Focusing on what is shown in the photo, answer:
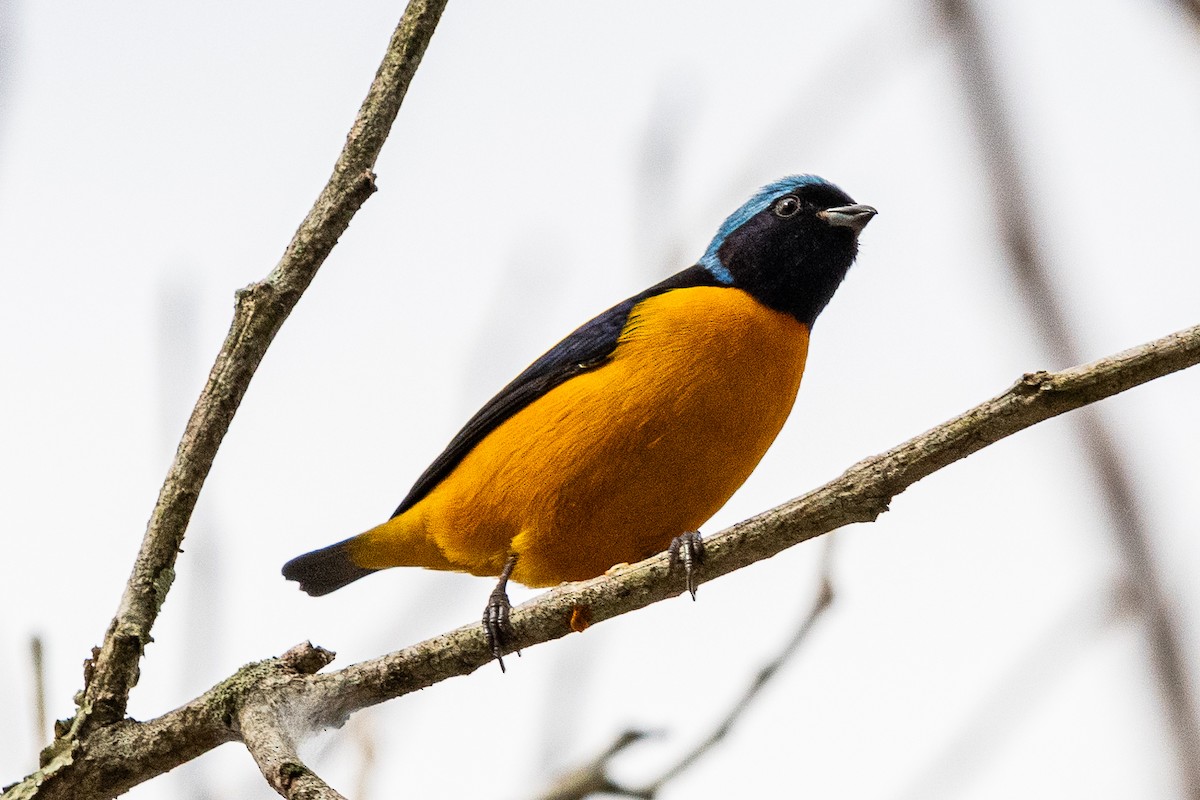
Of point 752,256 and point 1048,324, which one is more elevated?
point 752,256

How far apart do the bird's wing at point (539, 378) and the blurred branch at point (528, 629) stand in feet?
6.74

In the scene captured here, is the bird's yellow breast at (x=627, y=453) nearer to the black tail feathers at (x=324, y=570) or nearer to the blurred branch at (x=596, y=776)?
the black tail feathers at (x=324, y=570)

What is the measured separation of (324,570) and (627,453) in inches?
86.2

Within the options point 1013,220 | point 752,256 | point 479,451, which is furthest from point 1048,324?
point 752,256

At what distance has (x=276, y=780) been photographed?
286cm

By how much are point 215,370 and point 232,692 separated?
2.82ft

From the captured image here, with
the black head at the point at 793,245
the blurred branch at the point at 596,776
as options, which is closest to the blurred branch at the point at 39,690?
the blurred branch at the point at 596,776

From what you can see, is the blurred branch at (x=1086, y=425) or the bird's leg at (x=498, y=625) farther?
the bird's leg at (x=498, y=625)

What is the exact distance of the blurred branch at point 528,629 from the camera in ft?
9.55

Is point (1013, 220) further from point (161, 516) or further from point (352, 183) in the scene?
point (161, 516)

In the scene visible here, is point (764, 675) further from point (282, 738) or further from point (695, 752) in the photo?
point (282, 738)

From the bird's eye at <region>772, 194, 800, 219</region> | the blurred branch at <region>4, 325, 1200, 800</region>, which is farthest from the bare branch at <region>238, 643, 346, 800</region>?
the bird's eye at <region>772, 194, 800, 219</region>

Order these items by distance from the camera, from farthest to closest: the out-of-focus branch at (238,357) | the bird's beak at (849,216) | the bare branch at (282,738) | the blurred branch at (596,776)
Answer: the bird's beak at (849,216) → the out-of-focus branch at (238,357) → the blurred branch at (596,776) → the bare branch at (282,738)

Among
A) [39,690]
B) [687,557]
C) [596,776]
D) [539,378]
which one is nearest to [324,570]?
[539,378]
